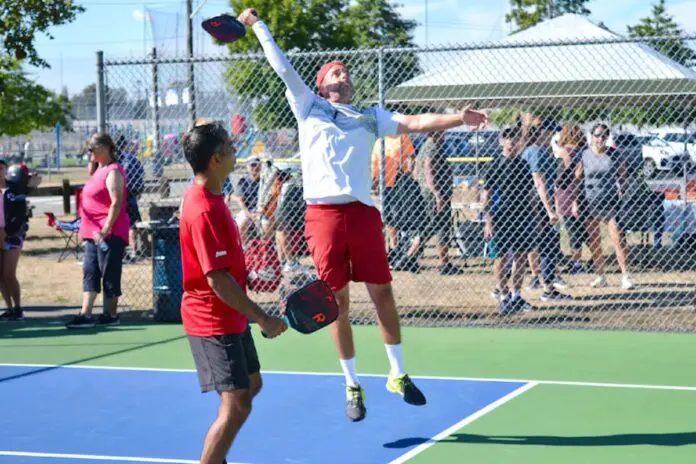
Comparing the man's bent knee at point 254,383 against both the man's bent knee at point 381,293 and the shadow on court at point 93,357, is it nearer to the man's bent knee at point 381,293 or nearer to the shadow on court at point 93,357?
the man's bent knee at point 381,293

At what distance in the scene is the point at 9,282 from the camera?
12.8 metres

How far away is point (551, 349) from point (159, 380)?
3518 millimetres

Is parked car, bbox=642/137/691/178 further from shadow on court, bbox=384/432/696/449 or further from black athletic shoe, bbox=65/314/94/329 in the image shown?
shadow on court, bbox=384/432/696/449

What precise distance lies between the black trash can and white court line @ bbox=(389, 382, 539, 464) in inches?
190

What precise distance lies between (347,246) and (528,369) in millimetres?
2611

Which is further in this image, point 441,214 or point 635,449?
point 441,214

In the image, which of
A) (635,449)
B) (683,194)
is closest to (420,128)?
(635,449)

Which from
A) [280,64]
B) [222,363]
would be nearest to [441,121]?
[280,64]

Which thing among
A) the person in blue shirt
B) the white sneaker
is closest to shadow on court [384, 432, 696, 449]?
the person in blue shirt

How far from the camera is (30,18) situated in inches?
669

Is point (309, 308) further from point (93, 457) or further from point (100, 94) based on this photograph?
point (100, 94)

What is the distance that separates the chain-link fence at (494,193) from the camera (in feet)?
42.0

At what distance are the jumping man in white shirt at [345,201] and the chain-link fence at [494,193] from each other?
3.78m

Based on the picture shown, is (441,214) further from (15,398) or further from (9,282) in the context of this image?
(15,398)
